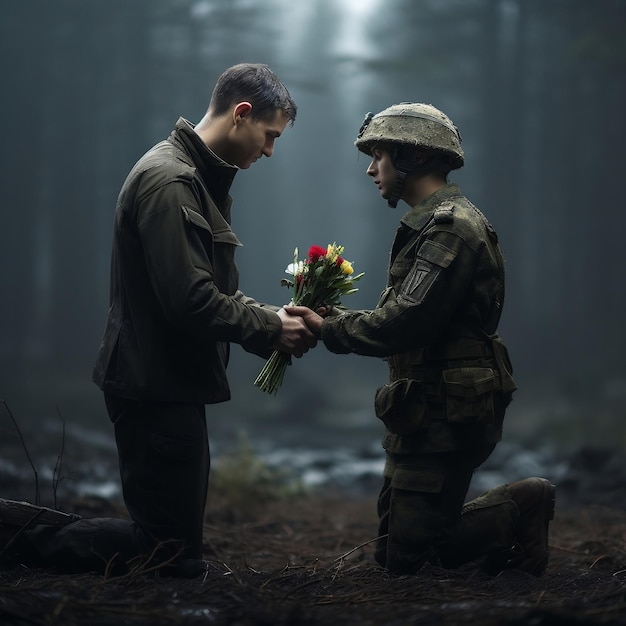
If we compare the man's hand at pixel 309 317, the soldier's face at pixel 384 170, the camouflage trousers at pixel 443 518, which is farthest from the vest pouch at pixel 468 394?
the soldier's face at pixel 384 170

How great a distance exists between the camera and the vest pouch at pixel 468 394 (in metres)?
4.11

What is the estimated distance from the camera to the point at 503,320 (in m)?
23.0

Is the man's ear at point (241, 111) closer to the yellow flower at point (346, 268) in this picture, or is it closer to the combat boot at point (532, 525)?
the yellow flower at point (346, 268)

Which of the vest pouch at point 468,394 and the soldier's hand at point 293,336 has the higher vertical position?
the soldier's hand at point 293,336

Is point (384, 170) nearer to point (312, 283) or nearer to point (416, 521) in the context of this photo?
point (312, 283)

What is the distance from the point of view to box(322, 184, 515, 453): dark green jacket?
4.10 m

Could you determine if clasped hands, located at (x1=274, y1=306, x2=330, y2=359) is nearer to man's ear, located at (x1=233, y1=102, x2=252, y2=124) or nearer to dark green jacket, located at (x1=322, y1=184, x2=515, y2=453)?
dark green jacket, located at (x1=322, y1=184, x2=515, y2=453)

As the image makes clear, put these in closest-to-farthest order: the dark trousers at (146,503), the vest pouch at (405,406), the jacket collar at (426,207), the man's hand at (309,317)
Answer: the dark trousers at (146,503), the vest pouch at (405,406), the jacket collar at (426,207), the man's hand at (309,317)

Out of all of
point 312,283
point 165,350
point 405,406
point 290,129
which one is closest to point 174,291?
point 165,350

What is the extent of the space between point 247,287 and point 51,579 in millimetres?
32593

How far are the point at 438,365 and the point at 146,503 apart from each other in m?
1.62

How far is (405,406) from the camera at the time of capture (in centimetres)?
420

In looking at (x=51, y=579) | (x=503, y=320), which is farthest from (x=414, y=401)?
(x=503, y=320)

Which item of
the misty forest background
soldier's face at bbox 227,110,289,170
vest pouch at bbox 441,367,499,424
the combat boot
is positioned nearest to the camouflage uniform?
vest pouch at bbox 441,367,499,424
